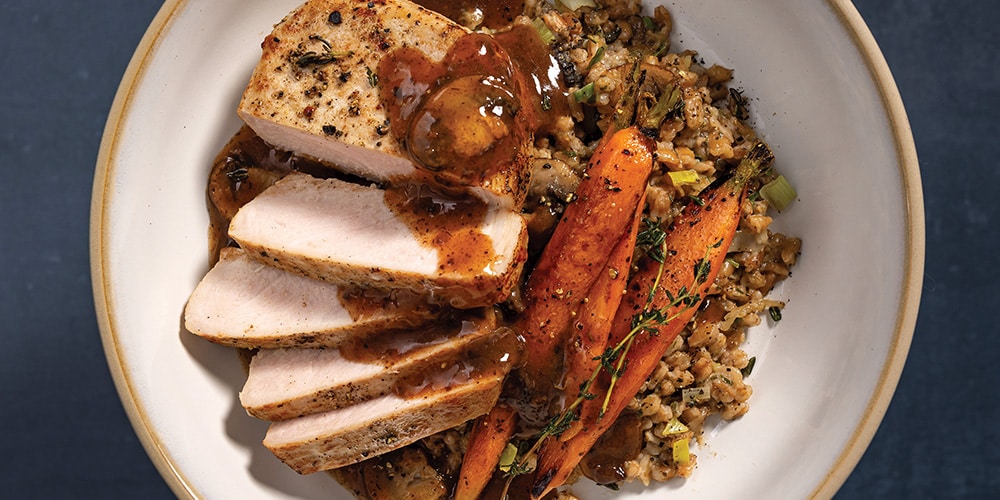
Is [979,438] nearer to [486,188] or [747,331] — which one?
[747,331]

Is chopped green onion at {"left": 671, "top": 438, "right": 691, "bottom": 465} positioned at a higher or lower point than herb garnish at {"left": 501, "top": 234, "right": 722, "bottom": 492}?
lower

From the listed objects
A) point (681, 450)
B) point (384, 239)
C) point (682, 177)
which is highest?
point (682, 177)

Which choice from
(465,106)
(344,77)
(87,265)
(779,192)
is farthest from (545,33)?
(87,265)

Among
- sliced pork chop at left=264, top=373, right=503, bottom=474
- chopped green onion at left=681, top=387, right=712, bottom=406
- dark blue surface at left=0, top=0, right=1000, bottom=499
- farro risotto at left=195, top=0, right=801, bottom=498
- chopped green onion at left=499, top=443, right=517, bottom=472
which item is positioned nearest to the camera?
sliced pork chop at left=264, top=373, right=503, bottom=474

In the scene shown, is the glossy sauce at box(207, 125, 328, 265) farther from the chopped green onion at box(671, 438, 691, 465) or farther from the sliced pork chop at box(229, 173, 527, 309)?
the chopped green onion at box(671, 438, 691, 465)

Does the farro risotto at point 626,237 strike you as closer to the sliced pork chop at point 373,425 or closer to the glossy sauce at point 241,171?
the glossy sauce at point 241,171

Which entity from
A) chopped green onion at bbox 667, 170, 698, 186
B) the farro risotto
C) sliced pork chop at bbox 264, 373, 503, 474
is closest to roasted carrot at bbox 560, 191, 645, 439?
the farro risotto

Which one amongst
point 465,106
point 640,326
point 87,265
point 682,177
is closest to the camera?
point 465,106

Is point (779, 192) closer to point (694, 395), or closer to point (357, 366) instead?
point (694, 395)
